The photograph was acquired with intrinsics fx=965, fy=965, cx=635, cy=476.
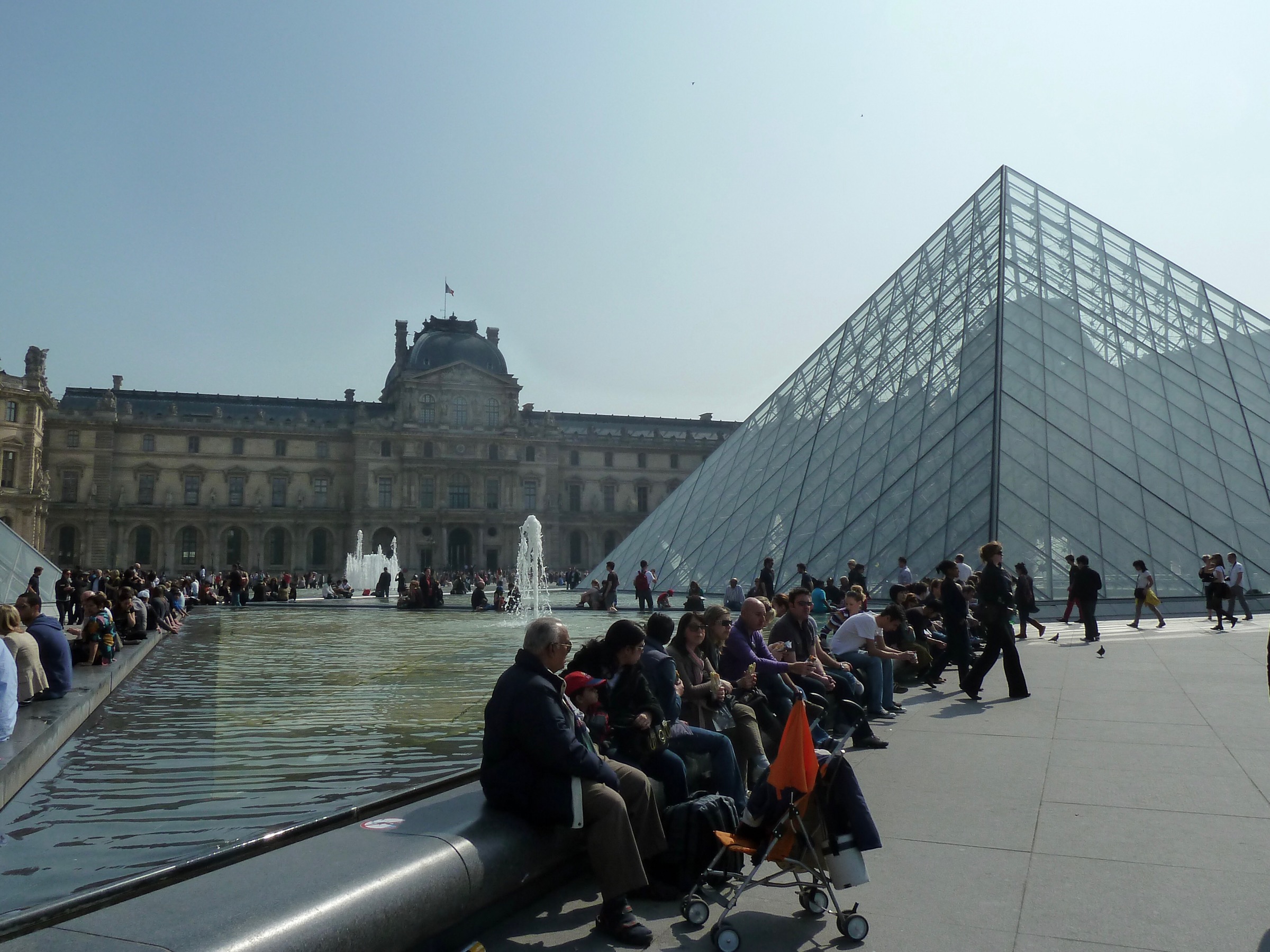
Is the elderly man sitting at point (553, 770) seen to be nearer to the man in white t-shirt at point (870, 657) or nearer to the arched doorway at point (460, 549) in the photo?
the man in white t-shirt at point (870, 657)

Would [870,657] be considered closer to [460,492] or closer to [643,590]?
[643,590]

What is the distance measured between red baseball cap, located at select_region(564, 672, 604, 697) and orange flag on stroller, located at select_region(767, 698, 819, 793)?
933 millimetres

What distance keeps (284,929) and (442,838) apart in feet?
2.38

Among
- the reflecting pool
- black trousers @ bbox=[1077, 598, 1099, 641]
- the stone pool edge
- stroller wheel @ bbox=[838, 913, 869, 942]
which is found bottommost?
stroller wheel @ bbox=[838, 913, 869, 942]

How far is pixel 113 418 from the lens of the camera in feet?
194

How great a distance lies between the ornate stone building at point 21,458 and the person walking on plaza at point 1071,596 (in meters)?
46.6

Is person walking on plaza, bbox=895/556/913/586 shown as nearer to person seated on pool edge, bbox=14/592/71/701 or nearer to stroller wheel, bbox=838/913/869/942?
person seated on pool edge, bbox=14/592/71/701

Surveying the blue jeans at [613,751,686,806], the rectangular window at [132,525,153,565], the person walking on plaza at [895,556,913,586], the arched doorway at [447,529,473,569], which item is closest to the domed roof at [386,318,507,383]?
the arched doorway at [447,529,473,569]

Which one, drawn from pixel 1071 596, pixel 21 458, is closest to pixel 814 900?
pixel 1071 596

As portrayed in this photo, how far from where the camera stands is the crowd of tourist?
324 centimetres

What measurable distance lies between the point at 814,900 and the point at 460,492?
62.7 metres

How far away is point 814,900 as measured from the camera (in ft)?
10.7

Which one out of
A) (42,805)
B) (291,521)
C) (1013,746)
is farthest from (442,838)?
(291,521)

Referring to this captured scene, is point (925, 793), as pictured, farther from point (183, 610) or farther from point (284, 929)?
point (183, 610)
